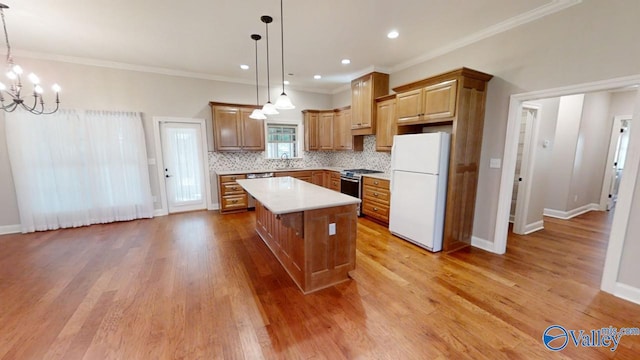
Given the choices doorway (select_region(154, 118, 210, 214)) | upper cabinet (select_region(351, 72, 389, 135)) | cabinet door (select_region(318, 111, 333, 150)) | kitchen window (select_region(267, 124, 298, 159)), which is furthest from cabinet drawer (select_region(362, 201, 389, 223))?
doorway (select_region(154, 118, 210, 214))

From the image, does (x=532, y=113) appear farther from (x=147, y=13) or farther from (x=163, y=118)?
(x=163, y=118)

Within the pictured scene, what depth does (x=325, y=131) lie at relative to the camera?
20.3ft

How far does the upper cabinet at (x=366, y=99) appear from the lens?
4691 mm

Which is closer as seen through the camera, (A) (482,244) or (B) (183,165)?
(A) (482,244)

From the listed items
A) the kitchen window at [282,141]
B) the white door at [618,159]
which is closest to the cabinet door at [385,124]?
the kitchen window at [282,141]

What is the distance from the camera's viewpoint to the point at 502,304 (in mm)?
2199

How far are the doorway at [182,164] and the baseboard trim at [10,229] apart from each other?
82.0 inches

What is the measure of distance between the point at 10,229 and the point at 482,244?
7.54 metres

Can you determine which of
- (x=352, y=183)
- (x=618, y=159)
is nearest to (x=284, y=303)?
(x=352, y=183)

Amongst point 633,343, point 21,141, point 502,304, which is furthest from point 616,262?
point 21,141

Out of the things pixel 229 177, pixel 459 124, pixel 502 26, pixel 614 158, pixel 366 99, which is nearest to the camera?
pixel 502 26

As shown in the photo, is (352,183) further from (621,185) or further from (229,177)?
(621,185)

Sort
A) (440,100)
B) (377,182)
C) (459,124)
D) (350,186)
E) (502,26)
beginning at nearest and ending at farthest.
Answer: (502,26) → (459,124) → (440,100) → (377,182) → (350,186)

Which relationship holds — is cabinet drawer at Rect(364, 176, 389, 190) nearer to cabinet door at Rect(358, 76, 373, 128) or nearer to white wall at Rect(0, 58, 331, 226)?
cabinet door at Rect(358, 76, 373, 128)
